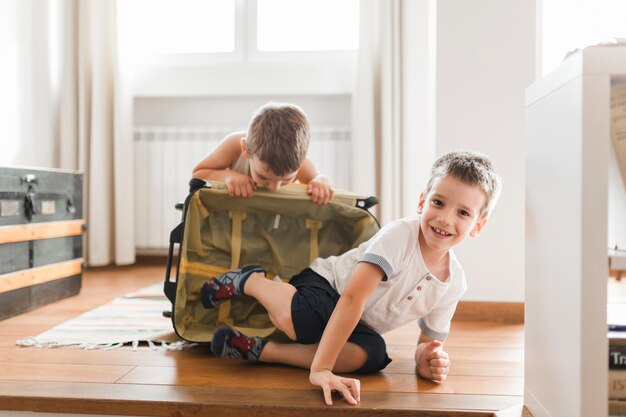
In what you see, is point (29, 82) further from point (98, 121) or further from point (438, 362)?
point (438, 362)

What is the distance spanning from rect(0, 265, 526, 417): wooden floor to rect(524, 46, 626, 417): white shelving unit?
203 mm

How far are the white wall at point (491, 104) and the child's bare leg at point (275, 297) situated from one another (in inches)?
28.2

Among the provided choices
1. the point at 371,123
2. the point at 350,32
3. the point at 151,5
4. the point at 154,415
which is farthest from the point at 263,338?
the point at 151,5

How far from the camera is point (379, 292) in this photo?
1295 millimetres

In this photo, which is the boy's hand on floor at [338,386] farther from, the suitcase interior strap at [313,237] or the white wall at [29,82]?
the white wall at [29,82]

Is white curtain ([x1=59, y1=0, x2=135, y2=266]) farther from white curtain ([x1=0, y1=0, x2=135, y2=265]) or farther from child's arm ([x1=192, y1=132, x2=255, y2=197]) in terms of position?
child's arm ([x1=192, y1=132, x2=255, y2=197])

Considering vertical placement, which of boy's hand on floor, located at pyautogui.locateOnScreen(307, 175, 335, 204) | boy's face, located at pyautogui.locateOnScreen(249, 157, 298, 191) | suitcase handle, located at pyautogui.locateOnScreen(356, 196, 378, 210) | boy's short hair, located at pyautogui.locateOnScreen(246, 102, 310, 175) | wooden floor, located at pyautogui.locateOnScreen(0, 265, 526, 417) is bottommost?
wooden floor, located at pyautogui.locateOnScreen(0, 265, 526, 417)

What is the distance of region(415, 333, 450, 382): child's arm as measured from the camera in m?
1.25

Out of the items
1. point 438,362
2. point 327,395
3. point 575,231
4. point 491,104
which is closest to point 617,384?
point 575,231

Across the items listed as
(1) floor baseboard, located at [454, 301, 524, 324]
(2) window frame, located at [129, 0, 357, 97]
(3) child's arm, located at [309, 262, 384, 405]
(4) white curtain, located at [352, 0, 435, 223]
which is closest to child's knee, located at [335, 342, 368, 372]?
(3) child's arm, located at [309, 262, 384, 405]

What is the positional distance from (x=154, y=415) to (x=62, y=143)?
2.19m

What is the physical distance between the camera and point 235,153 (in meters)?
1.72

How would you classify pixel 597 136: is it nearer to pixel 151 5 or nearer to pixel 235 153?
pixel 235 153

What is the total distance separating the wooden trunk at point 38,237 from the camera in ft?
5.93
